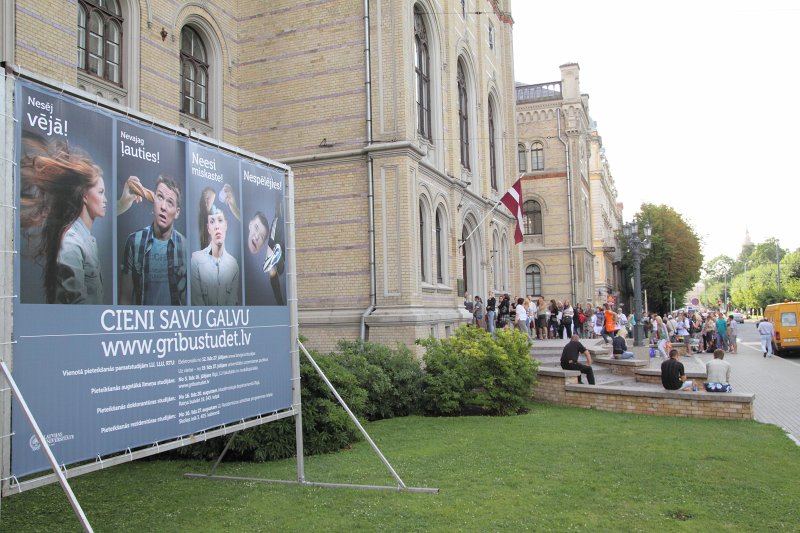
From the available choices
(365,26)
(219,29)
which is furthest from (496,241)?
(219,29)

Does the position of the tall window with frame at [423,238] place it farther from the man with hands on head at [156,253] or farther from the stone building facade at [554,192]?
the stone building facade at [554,192]

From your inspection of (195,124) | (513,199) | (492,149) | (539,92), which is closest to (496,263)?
(513,199)

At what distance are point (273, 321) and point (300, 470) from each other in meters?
1.82

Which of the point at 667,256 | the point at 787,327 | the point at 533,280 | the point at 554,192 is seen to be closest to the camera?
the point at 787,327

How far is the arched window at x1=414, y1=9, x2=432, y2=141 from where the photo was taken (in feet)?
69.1

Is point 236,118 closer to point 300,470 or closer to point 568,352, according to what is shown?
point 568,352

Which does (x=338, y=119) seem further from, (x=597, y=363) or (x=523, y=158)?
(x=523, y=158)

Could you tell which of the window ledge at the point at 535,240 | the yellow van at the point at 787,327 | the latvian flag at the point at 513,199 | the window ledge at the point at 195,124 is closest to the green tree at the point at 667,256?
the window ledge at the point at 535,240

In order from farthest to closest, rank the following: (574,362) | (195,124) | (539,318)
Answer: (539,318), (195,124), (574,362)

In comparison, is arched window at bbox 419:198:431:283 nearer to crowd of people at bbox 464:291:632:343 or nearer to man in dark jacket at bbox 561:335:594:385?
crowd of people at bbox 464:291:632:343

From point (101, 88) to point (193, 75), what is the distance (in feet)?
13.5

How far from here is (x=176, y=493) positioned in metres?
7.75

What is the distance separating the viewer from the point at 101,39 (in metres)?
15.0

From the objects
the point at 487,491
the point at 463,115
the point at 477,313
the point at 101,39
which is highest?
the point at 463,115
